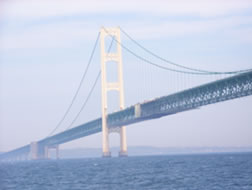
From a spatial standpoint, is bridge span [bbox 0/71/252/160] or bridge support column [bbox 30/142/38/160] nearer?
bridge span [bbox 0/71/252/160]

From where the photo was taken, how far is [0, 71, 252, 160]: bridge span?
5688 centimetres

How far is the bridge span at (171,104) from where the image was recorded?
2240 inches

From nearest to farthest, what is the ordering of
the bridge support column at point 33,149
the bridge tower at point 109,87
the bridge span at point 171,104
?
the bridge span at point 171,104 < the bridge tower at point 109,87 < the bridge support column at point 33,149

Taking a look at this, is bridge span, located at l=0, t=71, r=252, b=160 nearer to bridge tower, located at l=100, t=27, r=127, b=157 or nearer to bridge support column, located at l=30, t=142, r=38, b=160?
bridge tower, located at l=100, t=27, r=127, b=157

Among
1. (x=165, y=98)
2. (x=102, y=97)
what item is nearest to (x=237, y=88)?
(x=165, y=98)

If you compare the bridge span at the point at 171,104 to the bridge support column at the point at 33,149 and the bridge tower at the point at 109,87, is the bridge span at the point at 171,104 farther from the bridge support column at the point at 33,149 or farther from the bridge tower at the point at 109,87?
the bridge support column at the point at 33,149

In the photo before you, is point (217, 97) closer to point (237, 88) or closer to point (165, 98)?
point (237, 88)

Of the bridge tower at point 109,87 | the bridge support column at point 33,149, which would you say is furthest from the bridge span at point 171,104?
the bridge support column at point 33,149

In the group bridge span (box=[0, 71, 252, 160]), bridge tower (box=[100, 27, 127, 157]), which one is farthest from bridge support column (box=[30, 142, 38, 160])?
bridge tower (box=[100, 27, 127, 157])

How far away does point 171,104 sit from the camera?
72.9 metres

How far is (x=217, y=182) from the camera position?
34375 mm

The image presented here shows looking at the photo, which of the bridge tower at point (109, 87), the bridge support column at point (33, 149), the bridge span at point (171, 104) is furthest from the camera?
the bridge support column at point (33, 149)

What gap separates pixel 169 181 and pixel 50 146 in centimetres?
9928

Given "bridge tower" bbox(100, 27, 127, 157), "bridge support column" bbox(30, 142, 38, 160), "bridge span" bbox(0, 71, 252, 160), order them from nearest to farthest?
"bridge span" bbox(0, 71, 252, 160) < "bridge tower" bbox(100, 27, 127, 157) < "bridge support column" bbox(30, 142, 38, 160)
